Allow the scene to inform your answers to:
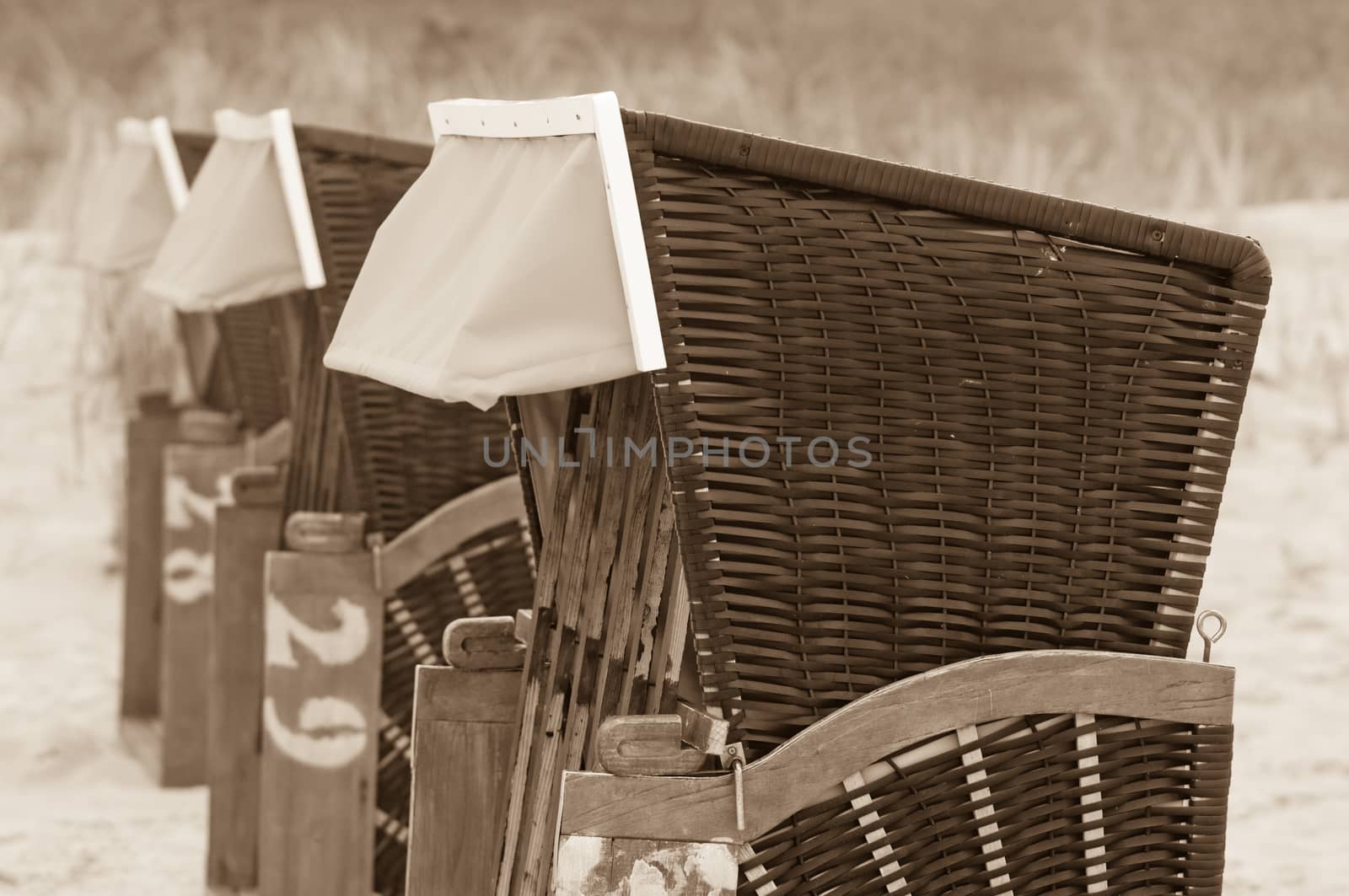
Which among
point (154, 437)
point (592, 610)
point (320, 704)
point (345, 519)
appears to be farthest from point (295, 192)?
point (154, 437)

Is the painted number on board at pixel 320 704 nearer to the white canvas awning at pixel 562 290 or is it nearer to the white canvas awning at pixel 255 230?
the white canvas awning at pixel 255 230

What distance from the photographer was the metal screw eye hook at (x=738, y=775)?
84.4 inches

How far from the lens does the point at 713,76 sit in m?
12.5

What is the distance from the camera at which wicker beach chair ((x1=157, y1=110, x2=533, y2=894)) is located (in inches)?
138

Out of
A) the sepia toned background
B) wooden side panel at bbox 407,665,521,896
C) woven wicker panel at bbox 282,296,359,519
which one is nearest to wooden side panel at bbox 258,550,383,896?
woven wicker panel at bbox 282,296,359,519

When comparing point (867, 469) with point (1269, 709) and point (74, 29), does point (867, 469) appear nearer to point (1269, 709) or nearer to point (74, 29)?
point (1269, 709)

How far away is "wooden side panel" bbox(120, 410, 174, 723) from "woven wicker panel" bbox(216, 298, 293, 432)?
0.49 meters

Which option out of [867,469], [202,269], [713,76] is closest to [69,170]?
A: [713,76]

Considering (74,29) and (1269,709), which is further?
(74,29)

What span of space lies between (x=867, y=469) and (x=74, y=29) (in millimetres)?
18304

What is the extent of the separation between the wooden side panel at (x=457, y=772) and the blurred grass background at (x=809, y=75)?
6.52 meters

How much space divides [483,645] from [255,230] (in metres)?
1.27

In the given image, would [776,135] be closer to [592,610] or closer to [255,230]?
[255,230]

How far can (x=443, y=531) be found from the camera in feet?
11.5
